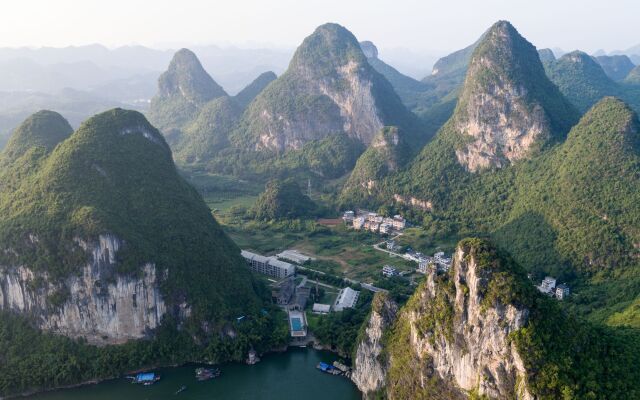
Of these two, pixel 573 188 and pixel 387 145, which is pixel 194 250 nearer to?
pixel 573 188

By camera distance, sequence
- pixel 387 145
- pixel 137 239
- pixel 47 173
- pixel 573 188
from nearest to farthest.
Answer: pixel 137 239, pixel 47 173, pixel 573 188, pixel 387 145

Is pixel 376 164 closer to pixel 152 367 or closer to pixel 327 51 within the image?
pixel 327 51

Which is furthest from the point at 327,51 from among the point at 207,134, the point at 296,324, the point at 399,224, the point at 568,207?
the point at 296,324

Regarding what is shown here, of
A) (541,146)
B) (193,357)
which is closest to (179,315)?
(193,357)

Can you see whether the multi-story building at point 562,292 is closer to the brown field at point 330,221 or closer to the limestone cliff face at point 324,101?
the brown field at point 330,221

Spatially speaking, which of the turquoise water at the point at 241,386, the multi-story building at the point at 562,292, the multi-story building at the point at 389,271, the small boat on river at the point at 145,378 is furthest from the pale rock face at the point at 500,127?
the small boat on river at the point at 145,378

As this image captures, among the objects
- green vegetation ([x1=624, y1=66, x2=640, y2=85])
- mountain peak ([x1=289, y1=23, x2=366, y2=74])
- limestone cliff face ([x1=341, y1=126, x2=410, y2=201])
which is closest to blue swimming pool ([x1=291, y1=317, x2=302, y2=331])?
limestone cliff face ([x1=341, y1=126, x2=410, y2=201])

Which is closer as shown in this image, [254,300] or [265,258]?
[254,300]
